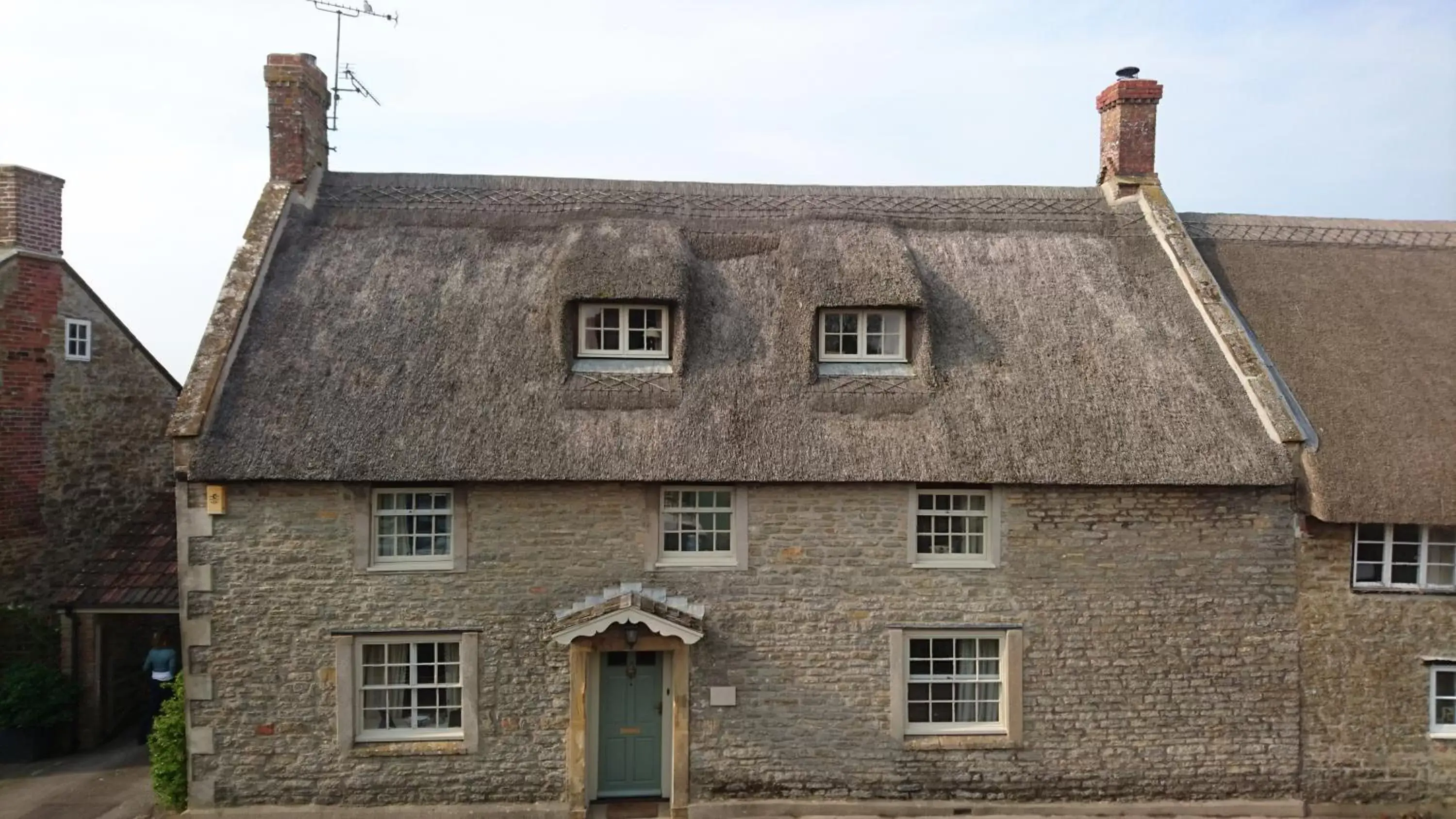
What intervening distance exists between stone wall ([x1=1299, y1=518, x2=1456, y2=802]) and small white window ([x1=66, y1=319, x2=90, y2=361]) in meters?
17.5

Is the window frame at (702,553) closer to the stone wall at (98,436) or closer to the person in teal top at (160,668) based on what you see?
the person in teal top at (160,668)

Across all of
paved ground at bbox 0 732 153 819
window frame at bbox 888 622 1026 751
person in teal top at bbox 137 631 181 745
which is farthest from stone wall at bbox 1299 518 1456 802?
person in teal top at bbox 137 631 181 745

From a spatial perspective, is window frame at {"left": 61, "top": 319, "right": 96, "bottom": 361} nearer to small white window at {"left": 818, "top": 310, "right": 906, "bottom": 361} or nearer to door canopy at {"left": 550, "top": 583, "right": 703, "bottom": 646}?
door canopy at {"left": 550, "top": 583, "right": 703, "bottom": 646}

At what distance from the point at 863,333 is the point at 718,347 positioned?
6.30 feet

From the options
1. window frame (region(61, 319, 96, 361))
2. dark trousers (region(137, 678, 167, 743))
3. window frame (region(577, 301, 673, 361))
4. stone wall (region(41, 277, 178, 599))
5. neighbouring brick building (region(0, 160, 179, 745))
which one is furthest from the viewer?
window frame (region(61, 319, 96, 361))

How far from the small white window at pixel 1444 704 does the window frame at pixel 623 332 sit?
32.9ft

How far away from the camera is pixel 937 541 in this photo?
385 inches

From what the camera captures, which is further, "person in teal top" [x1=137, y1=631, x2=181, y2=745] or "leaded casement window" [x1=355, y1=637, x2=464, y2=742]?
"person in teal top" [x1=137, y1=631, x2=181, y2=745]

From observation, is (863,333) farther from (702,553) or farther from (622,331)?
(702,553)

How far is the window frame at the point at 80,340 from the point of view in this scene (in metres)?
12.7

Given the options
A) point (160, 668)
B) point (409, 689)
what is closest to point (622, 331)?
point (409, 689)

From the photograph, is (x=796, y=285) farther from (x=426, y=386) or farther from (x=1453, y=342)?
(x=1453, y=342)

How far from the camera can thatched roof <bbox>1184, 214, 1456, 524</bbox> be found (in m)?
9.32

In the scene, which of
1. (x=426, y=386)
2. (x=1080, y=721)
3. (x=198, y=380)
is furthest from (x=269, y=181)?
(x=1080, y=721)
